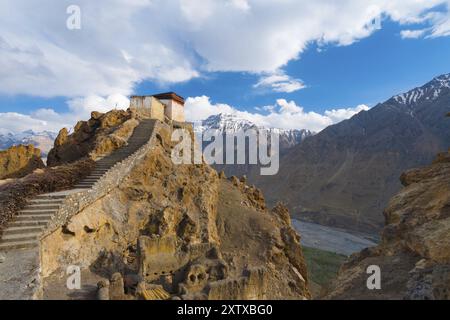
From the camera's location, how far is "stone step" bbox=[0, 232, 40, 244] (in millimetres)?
8538

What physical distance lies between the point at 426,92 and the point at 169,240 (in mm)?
183229

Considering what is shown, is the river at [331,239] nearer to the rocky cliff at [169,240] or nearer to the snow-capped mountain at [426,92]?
the rocky cliff at [169,240]

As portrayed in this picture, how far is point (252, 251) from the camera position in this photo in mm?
21000

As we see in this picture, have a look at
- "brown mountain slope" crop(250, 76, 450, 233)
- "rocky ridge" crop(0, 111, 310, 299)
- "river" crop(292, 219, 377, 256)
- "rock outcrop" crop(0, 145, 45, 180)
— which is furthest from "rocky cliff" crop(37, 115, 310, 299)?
"brown mountain slope" crop(250, 76, 450, 233)

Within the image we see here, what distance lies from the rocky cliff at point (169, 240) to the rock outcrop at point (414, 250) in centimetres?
314

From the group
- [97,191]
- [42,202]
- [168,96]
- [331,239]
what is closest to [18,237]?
[42,202]

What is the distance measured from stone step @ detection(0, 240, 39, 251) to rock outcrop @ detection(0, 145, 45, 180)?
16.2 m

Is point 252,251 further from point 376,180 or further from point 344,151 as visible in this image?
point 344,151

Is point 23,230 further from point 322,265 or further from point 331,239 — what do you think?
point 331,239

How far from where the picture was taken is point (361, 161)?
113500mm

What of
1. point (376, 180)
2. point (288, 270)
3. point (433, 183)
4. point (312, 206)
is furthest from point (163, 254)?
point (376, 180)

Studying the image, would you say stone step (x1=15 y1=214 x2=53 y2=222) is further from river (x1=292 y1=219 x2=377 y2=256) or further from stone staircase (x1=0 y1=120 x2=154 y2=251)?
river (x1=292 y1=219 x2=377 y2=256)
